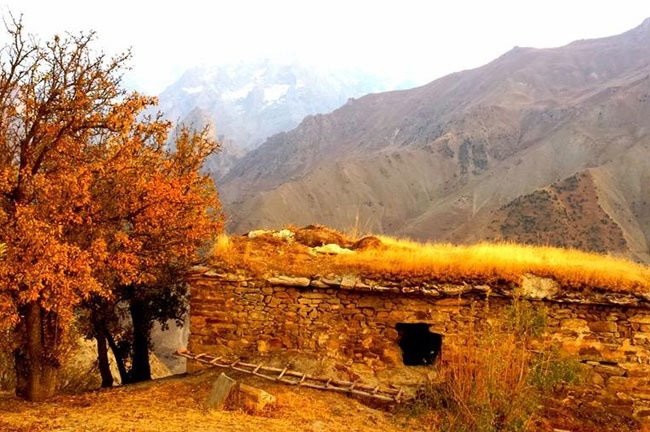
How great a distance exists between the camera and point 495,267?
1135 cm

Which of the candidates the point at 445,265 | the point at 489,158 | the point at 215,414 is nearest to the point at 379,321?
the point at 445,265

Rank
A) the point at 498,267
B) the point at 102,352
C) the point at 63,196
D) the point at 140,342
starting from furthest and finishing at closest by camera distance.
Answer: the point at 140,342 → the point at 102,352 → the point at 498,267 → the point at 63,196

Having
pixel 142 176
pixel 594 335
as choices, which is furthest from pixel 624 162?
pixel 142 176

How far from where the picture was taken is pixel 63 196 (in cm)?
838

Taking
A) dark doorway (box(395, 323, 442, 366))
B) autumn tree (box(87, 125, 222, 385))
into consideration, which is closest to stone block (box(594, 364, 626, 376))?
dark doorway (box(395, 323, 442, 366))

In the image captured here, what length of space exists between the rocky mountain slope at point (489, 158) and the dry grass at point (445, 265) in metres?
44.4

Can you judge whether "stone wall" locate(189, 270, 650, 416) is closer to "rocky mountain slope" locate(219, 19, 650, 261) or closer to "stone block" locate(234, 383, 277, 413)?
"stone block" locate(234, 383, 277, 413)

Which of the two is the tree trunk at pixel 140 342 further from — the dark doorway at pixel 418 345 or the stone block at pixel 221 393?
the dark doorway at pixel 418 345

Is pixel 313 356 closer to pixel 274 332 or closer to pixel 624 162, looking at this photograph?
pixel 274 332

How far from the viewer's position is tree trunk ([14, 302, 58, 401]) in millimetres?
9297

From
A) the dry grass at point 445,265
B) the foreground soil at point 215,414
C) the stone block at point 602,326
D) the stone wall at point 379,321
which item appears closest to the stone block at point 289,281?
the stone wall at point 379,321

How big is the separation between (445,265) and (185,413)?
643 centimetres

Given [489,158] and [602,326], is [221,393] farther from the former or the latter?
[489,158]

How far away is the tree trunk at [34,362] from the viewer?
9297 mm
